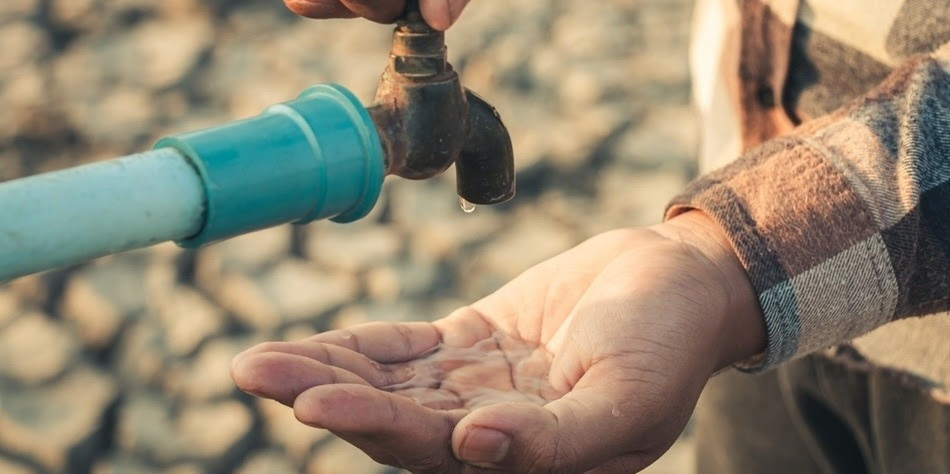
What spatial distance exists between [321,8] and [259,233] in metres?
2.16

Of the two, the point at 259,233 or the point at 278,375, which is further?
the point at 259,233

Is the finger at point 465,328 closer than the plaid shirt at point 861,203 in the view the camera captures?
No

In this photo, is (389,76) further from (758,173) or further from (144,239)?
(758,173)

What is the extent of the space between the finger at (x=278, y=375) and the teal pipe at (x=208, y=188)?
16 centimetres

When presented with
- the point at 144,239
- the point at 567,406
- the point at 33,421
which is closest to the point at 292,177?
the point at 144,239

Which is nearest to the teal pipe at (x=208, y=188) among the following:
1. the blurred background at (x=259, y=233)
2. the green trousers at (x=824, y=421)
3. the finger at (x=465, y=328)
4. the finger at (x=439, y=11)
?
the finger at (x=439, y=11)

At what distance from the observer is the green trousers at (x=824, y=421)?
4.88ft

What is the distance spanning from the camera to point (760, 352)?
4.46 feet

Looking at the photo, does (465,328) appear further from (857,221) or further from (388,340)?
(857,221)

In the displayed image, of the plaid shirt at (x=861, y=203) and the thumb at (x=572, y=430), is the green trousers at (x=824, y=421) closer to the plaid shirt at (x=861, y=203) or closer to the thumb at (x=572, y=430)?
the plaid shirt at (x=861, y=203)

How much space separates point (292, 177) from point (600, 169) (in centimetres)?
267

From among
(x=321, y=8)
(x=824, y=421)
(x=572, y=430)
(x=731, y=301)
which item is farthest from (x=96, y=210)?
(x=824, y=421)

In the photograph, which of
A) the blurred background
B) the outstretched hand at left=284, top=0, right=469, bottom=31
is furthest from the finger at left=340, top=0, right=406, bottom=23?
the blurred background

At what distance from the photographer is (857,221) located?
1.29m
